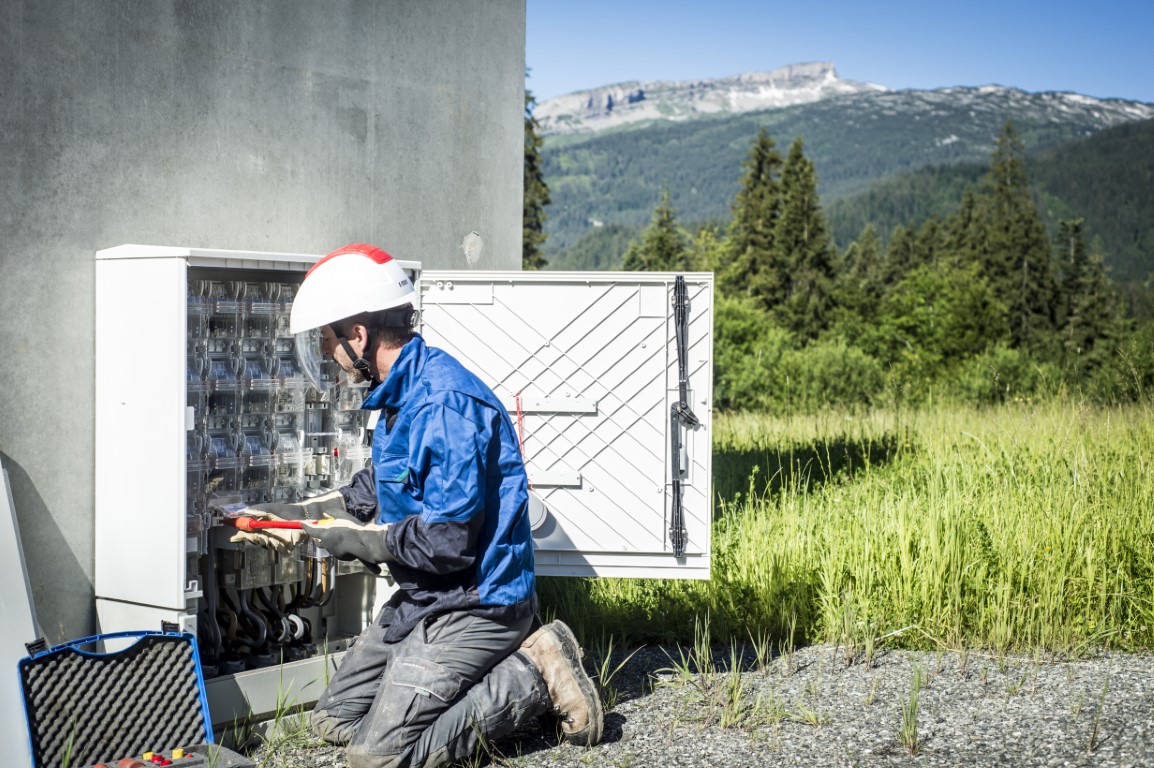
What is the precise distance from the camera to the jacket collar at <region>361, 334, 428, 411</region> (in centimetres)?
431

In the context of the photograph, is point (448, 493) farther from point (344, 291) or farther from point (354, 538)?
point (344, 291)

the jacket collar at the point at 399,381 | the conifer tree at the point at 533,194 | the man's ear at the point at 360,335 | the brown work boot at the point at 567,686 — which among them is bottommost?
the brown work boot at the point at 567,686

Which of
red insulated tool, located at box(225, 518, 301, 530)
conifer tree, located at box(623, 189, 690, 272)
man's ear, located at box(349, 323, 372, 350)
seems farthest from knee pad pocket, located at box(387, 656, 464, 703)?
conifer tree, located at box(623, 189, 690, 272)

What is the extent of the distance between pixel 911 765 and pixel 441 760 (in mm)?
1765

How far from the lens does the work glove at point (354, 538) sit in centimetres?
425

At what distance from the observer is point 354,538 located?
14.1 feet

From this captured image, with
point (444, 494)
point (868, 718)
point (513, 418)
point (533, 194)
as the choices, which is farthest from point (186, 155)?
point (533, 194)

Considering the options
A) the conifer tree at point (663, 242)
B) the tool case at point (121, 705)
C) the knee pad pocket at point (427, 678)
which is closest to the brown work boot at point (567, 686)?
the knee pad pocket at point (427, 678)

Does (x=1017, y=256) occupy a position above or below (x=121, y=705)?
above

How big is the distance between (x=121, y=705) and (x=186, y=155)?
235 cm

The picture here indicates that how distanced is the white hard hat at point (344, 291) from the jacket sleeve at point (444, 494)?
0.49 m

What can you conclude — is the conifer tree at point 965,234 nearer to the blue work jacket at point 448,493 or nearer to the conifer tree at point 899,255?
the conifer tree at point 899,255

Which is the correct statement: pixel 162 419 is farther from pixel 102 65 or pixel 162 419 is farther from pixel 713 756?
pixel 713 756

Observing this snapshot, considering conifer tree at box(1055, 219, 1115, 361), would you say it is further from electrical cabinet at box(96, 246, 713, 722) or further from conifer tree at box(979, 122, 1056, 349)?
electrical cabinet at box(96, 246, 713, 722)
